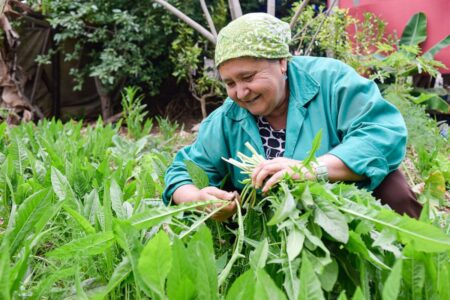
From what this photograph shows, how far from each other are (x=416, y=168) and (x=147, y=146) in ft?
7.36

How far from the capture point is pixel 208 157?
6.84 feet

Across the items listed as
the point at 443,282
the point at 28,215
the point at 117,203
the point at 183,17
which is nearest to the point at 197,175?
the point at 117,203

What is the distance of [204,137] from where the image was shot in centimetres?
211

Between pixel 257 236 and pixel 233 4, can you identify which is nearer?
pixel 257 236

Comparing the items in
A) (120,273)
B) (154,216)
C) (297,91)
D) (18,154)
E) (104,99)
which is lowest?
(104,99)

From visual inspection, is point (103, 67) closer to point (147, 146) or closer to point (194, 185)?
point (147, 146)

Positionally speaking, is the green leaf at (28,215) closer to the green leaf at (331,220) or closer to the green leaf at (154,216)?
the green leaf at (154,216)

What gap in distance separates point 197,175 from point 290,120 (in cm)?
42

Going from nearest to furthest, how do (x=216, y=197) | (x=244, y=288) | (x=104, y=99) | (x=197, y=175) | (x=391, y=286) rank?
(x=391, y=286)
(x=244, y=288)
(x=216, y=197)
(x=197, y=175)
(x=104, y=99)

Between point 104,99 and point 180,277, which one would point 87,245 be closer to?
point 180,277

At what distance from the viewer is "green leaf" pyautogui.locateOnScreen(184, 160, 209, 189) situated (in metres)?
1.92

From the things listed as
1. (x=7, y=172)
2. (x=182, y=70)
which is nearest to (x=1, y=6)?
(x=7, y=172)

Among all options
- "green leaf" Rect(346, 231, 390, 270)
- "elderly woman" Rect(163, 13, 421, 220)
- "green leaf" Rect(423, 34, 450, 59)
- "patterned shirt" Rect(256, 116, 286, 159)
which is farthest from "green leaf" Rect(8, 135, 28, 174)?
"green leaf" Rect(423, 34, 450, 59)

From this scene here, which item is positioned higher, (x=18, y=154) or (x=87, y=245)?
(x=87, y=245)
